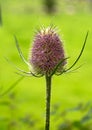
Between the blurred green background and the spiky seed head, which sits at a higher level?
the blurred green background

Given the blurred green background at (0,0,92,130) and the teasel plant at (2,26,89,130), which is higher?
the blurred green background at (0,0,92,130)

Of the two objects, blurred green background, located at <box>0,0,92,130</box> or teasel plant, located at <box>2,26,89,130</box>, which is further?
blurred green background, located at <box>0,0,92,130</box>

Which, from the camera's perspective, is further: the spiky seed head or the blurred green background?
the blurred green background

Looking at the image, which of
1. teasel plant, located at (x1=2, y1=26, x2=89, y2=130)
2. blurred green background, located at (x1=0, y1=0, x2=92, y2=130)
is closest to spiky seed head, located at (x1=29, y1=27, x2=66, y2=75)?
teasel plant, located at (x1=2, y1=26, x2=89, y2=130)

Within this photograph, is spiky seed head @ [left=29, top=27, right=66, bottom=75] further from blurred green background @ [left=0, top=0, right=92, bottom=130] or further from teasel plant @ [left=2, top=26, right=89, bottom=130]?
blurred green background @ [left=0, top=0, right=92, bottom=130]

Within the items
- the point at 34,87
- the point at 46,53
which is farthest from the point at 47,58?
the point at 34,87

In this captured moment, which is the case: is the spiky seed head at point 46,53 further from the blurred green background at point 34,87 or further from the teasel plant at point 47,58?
the blurred green background at point 34,87

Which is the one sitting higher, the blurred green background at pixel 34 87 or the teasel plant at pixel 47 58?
the blurred green background at pixel 34 87

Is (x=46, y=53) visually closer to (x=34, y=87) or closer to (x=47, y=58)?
(x=47, y=58)

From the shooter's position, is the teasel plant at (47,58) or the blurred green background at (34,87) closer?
the teasel plant at (47,58)

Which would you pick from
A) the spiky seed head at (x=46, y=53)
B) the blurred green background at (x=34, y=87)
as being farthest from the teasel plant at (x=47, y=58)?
the blurred green background at (x=34, y=87)
